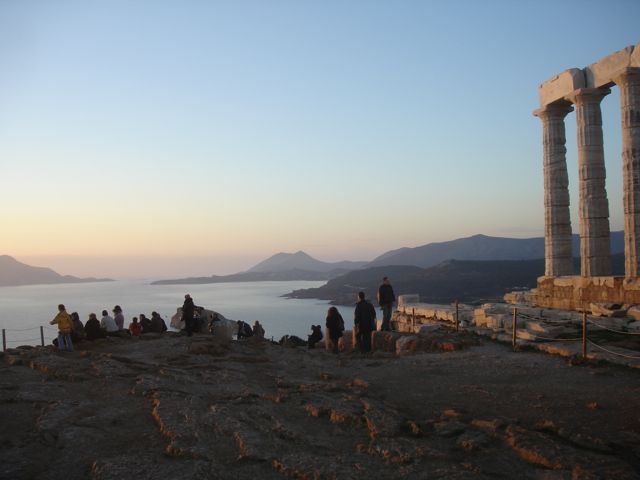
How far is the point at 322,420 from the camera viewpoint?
785 cm

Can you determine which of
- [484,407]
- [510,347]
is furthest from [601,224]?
[484,407]

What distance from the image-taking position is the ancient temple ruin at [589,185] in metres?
17.9

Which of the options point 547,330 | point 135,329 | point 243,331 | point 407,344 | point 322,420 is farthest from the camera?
point 243,331

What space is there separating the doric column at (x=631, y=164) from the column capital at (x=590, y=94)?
1.19m

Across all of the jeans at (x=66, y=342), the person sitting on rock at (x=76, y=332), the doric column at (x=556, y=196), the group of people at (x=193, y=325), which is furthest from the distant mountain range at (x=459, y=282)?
the jeans at (x=66, y=342)

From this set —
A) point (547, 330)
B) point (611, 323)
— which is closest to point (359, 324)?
point (547, 330)

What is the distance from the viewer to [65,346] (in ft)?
51.1

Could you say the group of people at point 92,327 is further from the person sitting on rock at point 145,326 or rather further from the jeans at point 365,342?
the jeans at point 365,342

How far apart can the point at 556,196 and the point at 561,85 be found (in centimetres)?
408

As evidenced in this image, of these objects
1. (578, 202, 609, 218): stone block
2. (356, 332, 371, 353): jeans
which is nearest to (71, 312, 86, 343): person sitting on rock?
(356, 332, 371, 353): jeans

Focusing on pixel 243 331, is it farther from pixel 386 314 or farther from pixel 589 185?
pixel 589 185

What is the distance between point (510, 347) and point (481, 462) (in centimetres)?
887

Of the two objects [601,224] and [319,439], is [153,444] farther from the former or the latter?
[601,224]

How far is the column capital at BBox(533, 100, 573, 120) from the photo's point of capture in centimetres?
2112
